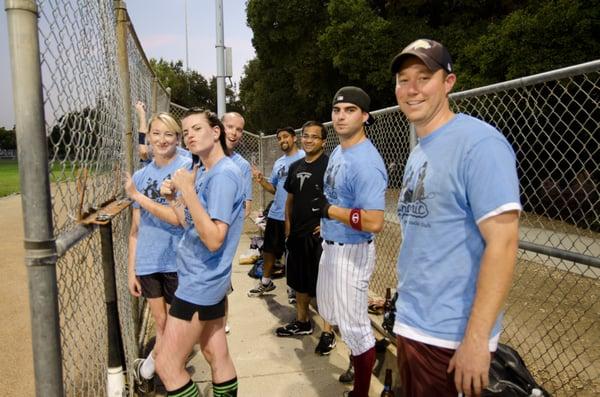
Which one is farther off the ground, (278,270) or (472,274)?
(472,274)

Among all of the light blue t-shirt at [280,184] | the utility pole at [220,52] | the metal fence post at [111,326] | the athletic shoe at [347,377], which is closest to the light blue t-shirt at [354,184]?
the athletic shoe at [347,377]

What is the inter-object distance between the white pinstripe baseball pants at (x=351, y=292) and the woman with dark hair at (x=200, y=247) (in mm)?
910

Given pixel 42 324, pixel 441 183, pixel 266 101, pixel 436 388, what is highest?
pixel 266 101

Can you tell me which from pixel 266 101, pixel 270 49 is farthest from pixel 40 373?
pixel 266 101

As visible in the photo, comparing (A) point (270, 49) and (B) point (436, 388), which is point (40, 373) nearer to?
(B) point (436, 388)

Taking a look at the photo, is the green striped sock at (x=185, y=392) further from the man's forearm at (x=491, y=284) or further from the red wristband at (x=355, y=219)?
the man's forearm at (x=491, y=284)

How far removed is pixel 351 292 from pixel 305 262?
1.42 metres

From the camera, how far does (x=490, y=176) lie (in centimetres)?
148

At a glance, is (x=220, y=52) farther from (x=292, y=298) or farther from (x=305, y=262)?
(x=305, y=262)

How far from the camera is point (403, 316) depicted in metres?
1.81

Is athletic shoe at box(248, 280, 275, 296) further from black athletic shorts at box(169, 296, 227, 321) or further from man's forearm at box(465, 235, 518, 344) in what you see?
man's forearm at box(465, 235, 518, 344)

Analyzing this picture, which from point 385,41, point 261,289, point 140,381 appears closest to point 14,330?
point 140,381

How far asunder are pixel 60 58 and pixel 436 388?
1.86 meters

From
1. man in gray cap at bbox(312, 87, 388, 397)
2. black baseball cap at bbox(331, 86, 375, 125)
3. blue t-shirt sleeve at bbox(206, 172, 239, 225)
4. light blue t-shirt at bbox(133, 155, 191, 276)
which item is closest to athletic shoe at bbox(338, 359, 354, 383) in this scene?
man in gray cap at bbox(312, 87, 388, 397)
